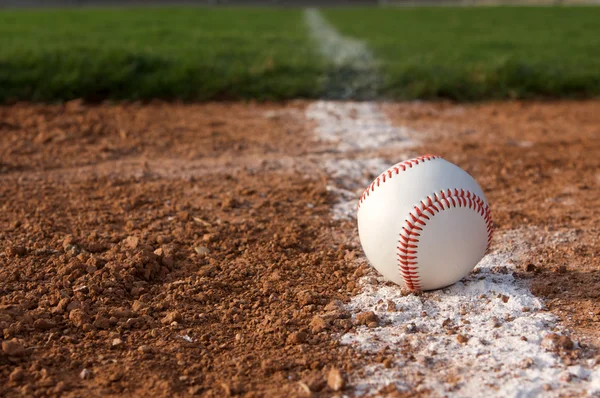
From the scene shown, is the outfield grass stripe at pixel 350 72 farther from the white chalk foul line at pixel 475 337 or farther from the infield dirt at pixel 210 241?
the white chalk foul line at pixel 475 337

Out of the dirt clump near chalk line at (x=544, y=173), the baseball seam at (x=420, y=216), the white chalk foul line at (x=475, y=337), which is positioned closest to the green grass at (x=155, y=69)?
the dirt clump near chalk line at (x=544, y=173)

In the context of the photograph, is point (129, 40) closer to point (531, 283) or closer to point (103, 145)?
point (103, 145)

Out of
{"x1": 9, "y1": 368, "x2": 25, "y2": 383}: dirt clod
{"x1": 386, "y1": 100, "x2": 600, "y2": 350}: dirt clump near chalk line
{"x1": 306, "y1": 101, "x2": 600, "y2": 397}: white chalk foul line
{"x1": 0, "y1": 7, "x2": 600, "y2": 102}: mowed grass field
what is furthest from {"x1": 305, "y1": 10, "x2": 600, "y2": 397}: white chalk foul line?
{"x1": 0, "y1": 7, "x2": 600, "y2": 102}: mowed grass field

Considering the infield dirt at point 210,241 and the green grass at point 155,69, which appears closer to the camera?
the infield dirt at point 210,241

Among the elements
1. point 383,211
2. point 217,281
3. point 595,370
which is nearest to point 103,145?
point 217,281

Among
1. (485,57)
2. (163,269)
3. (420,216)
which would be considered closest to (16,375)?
(163,269)
